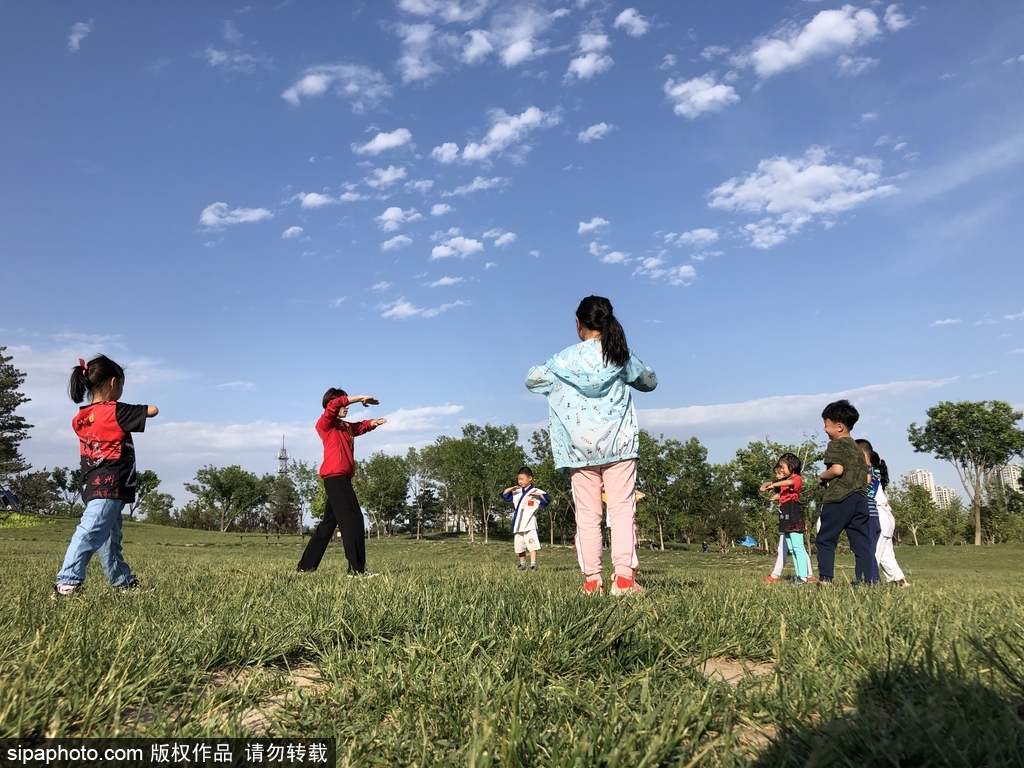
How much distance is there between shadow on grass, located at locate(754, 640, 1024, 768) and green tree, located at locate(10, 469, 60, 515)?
339 ft

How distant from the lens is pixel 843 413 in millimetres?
8391

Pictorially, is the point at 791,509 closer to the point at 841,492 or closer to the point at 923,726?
the point at 841,492

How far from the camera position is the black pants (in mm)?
7848

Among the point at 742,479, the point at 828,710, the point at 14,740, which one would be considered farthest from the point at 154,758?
the point at 742,479

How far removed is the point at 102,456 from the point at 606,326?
4.75 metres

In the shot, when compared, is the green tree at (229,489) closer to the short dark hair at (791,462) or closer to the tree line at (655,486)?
the tree line at (655,486)

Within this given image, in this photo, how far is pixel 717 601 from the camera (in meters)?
4.41

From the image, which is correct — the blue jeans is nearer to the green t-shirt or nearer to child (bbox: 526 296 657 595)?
child (bbox: 526 296 657 595)

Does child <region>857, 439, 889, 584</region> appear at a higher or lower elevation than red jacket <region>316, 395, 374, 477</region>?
lower

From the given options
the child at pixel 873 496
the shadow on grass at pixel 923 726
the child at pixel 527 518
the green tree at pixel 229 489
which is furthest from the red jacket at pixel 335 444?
the green tree at pixel 229 489

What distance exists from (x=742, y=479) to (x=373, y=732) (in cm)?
5799

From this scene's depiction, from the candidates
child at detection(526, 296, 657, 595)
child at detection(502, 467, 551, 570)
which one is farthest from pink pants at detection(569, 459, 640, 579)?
child at detection(502, 467, 551, 570)

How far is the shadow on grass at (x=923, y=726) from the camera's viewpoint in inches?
72.4

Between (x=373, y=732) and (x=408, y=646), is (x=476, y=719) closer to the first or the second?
(x=373, y=732)
